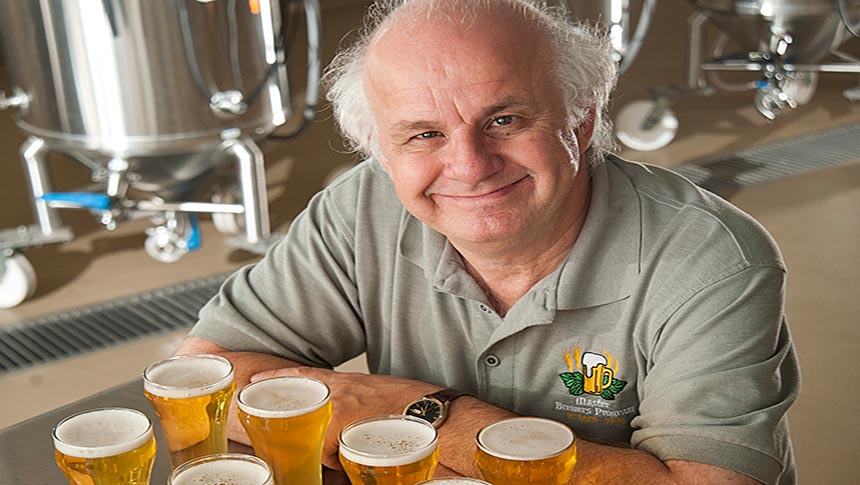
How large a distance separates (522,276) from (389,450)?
0.55 meters

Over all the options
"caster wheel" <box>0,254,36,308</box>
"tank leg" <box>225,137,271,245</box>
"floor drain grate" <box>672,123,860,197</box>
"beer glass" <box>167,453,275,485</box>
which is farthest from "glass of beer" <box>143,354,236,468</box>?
"floor drain grate" <box>672,123,860,197</box>

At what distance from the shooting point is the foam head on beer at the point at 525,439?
1.12m

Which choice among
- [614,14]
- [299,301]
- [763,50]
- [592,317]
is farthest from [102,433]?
[763,50]

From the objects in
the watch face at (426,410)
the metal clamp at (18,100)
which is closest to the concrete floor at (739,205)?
the metal clamp at (18,100)

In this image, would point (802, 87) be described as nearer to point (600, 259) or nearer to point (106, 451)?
point (600, 259)

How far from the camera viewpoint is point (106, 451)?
1.15 metres

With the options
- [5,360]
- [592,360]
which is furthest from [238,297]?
[5,360]

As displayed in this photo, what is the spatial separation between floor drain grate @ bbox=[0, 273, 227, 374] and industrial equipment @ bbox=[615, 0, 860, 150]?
220cm

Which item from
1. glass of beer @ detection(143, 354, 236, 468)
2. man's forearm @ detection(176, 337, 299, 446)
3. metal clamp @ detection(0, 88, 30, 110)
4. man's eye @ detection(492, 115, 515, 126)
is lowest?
metal clamp @ detection(0, 88, 30, 110)

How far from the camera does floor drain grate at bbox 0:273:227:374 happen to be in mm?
3369

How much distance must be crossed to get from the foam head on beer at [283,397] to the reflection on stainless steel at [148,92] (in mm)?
2345

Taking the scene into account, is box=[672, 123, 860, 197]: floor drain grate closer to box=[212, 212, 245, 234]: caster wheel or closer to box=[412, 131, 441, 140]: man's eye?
box=[212, 212, 245, 234]: caster wheel

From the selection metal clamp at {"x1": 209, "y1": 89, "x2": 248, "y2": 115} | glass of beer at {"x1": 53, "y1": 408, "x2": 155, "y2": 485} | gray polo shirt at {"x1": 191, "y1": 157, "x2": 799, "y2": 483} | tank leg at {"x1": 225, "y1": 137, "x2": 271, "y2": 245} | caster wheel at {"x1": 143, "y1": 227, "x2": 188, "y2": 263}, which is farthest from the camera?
caster wheel at {"x1": 143, "y1": 227, "x2": 188, "y2": 263}

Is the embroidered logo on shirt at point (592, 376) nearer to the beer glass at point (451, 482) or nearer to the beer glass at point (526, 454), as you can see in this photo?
the beer glass at point (526, 454)
